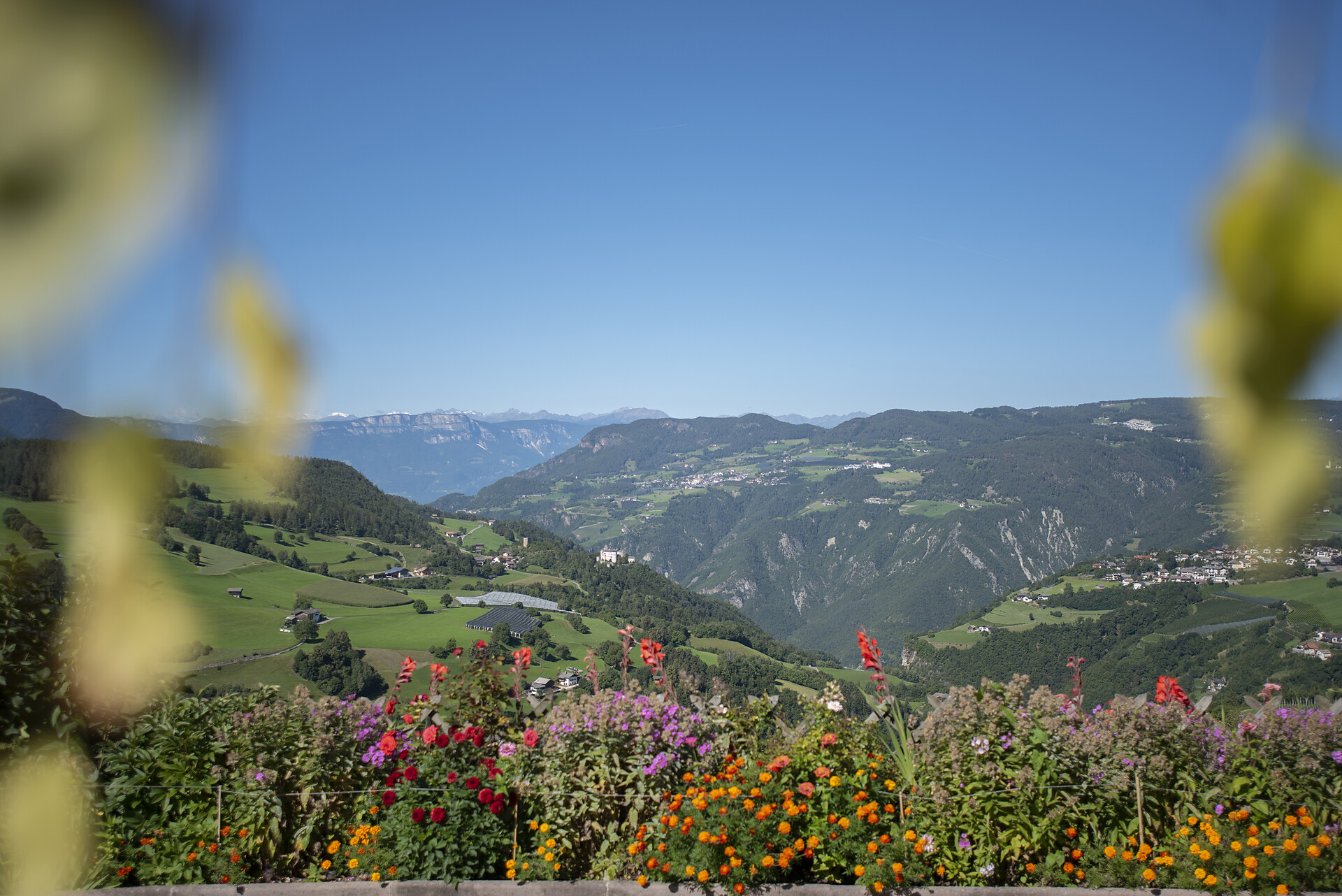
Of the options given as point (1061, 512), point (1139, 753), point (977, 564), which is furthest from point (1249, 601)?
point (1061, 512)

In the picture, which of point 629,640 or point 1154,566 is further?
point 1154,566

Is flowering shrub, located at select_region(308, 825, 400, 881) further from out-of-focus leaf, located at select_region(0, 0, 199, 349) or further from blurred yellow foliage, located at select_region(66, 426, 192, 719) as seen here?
out-of-focus leaf, located at select_region(0, 0, 199, 349)

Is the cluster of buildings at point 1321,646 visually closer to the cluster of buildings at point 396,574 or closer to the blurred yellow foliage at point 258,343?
the blurred yellow foliage at point 258,343

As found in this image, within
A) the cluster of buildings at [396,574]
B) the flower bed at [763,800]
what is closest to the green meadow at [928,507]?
the cluster of buildings at [396,574]

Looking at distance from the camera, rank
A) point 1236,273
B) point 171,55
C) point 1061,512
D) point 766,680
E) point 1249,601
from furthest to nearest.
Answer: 1. point 1061,512
2. point 1249,601
3. point 766,680
4. point 171,55
5. point 1236,273

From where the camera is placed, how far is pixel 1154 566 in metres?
72.6

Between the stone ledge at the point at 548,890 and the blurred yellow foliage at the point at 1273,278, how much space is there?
4463 mm

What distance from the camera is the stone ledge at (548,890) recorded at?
161 inches

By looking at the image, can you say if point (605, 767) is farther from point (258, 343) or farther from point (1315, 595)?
point (1315, 595)

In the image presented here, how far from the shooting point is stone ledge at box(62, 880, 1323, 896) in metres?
4.09

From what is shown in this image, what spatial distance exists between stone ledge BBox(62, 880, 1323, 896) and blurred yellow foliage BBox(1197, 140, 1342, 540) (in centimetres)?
446

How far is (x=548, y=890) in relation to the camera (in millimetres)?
4254

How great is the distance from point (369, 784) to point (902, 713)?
Result: 12.3ft

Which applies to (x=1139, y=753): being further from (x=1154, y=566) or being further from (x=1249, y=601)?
(x=1154, y=566)
